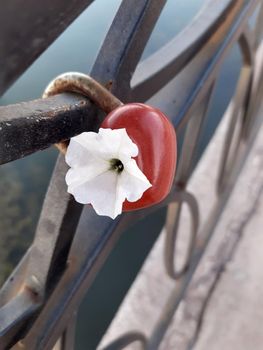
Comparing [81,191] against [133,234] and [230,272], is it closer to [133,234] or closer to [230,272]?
[230,272]

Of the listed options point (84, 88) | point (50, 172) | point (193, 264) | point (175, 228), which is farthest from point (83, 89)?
point (50, 172)

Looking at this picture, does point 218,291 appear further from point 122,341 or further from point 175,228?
point 122,341

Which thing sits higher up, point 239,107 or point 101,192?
point 101,192

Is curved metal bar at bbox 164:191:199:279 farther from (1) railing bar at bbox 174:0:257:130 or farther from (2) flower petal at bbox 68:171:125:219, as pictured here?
(2) flower petal at bbox 68:171:125:219

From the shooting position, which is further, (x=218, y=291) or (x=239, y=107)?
(x=218, y=291)

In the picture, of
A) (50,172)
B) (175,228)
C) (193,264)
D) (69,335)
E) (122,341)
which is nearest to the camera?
(69,335)

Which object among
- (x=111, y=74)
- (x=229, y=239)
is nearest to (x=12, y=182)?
(x=229, y=239)
